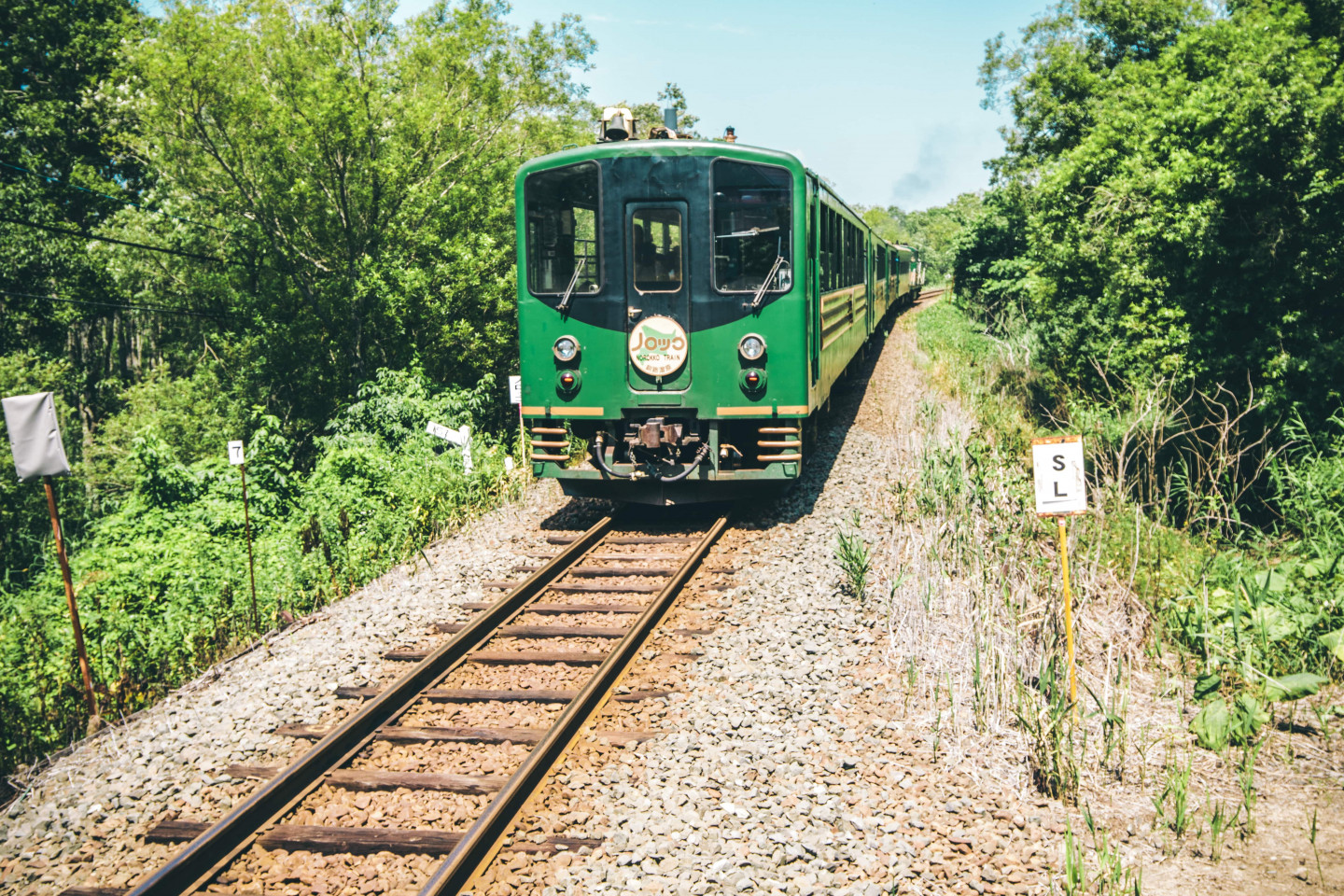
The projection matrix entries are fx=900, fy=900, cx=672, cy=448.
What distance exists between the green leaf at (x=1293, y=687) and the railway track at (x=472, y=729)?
130 inches

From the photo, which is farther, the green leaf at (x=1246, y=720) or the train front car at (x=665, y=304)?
the train front car at (x=665, y=304)

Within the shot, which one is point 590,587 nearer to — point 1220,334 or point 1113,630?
point 1113,630

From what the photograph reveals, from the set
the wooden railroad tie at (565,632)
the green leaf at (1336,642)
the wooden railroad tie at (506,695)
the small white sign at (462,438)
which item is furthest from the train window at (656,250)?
the green leaf at (1336,642)

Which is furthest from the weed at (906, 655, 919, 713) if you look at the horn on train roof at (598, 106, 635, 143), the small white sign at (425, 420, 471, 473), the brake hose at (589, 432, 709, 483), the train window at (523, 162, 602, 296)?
the small white sign at (425, 420, 471, 473)

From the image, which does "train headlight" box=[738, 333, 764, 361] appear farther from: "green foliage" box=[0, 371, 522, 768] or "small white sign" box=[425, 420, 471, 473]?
"small white sign" box=[425, 420, 471, 473]

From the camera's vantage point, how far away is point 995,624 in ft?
18.1

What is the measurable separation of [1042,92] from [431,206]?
16.1m

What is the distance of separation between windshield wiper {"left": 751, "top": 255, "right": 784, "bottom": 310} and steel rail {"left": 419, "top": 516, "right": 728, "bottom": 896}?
3.00m

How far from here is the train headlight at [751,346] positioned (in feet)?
26.3

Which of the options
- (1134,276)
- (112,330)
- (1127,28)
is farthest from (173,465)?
(1127,28)

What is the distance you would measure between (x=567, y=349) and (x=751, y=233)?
6.50ft

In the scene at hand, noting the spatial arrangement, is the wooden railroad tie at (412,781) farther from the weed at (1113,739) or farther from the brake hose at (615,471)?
the brake hose at (615,471)

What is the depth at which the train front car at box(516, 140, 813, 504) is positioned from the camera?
8.07m

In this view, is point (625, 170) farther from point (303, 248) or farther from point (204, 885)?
point (303, 248)
